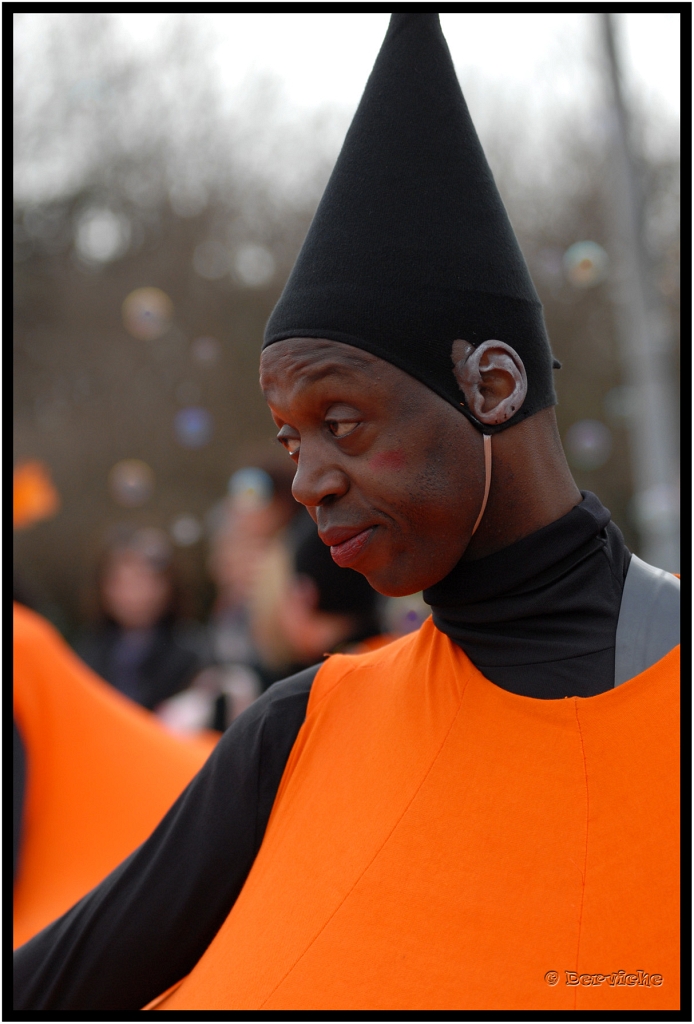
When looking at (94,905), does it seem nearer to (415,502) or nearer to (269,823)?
(269,823)

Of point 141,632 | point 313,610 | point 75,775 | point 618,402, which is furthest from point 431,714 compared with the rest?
point 618,402

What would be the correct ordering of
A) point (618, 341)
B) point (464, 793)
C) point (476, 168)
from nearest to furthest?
1. point (464, 793)
2. point (476, 168)
3. point (618, 341)

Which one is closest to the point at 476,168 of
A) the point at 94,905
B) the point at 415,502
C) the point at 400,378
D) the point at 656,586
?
the point at 400,378

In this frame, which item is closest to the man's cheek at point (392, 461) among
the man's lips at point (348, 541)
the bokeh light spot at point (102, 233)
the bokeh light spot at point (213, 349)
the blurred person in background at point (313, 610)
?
the man's lips at point (348, 541)

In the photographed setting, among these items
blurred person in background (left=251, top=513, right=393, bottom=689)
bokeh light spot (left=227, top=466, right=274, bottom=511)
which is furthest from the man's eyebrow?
bokeh light spot (left=227, top=466, right=274, bottom=511)

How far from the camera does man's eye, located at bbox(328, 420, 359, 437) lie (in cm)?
157

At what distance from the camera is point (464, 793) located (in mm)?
1551

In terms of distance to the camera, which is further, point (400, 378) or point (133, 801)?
point (133, 801)

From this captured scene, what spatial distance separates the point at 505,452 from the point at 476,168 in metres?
0.50

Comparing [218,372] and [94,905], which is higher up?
[218,372]

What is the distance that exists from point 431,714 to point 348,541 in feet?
1.04

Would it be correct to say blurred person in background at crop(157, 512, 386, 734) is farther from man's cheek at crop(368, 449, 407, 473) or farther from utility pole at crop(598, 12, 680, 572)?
utility pole at crop(598, 12, 680, 572)

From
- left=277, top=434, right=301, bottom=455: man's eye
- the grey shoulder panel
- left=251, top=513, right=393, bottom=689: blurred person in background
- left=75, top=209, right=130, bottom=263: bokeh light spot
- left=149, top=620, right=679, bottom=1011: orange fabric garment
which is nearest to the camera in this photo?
left=149, top=620, right=679, bottom=1011: orange fabric garment

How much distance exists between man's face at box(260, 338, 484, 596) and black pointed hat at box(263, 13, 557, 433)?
0.04m
